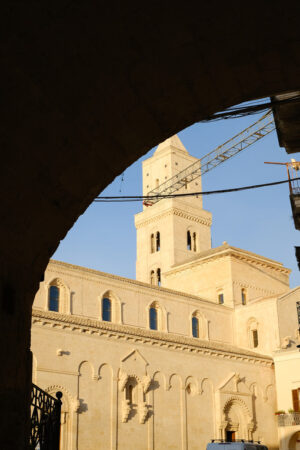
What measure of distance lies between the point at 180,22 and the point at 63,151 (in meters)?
1.43

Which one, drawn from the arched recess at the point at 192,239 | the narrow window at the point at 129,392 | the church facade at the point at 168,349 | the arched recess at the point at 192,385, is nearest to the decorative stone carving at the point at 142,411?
the church facade at the point at 168,349

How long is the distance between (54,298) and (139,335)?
543 cm

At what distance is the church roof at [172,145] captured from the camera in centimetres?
5925

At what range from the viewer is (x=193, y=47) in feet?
15.0

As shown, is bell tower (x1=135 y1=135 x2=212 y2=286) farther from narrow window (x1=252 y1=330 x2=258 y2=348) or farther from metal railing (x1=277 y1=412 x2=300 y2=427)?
metal railing (x1=277 y1=412 x2=300 y2=427)

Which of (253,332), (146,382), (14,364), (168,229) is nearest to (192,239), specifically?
(168,229)

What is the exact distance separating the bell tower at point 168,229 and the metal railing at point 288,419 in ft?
54.4

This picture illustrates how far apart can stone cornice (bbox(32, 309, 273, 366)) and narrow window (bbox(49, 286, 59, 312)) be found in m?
3.16

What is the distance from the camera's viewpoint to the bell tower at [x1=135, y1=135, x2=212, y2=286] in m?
52.6

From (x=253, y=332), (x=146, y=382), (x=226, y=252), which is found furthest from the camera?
(x=226, y=252)

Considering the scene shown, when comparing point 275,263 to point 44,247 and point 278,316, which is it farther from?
→ point 44,247

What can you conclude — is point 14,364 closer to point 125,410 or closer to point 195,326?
point 125,410

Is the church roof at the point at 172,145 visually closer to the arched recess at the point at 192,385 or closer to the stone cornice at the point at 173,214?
the stone cornice at the point at 173,214

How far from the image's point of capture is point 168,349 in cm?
→ 3400
